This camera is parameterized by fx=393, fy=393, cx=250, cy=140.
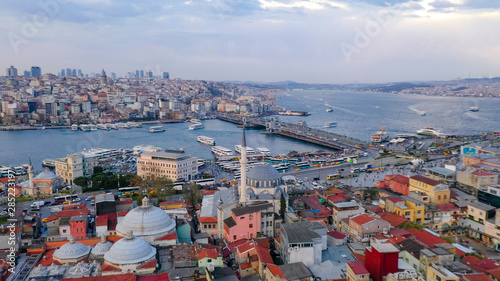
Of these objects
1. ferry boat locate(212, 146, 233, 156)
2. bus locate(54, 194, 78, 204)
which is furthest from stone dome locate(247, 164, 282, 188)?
ferry boat locate(212, 146, 233, 156)

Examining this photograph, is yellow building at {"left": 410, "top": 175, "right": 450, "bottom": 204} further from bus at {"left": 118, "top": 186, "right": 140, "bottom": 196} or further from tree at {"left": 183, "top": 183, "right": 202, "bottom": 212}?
bus at {"left": 118, "top": 186, "right": 140, "bottom": 196}

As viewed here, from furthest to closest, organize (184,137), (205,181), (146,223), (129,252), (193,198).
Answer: (184,137) < (205,181) < (193,198) < (146,223) < (129,252)

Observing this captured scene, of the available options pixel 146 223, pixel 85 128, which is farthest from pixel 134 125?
pixel 146 223

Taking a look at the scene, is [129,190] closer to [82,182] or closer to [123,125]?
[82,182]

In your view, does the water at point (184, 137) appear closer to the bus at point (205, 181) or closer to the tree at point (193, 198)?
the bus at point (205, 181)

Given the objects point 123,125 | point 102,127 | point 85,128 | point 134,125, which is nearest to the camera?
point 85,128

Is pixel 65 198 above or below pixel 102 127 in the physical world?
above

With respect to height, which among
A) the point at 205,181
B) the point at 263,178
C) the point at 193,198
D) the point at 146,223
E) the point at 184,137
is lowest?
the point at 184,137

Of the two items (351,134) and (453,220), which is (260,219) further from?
(351,134)
